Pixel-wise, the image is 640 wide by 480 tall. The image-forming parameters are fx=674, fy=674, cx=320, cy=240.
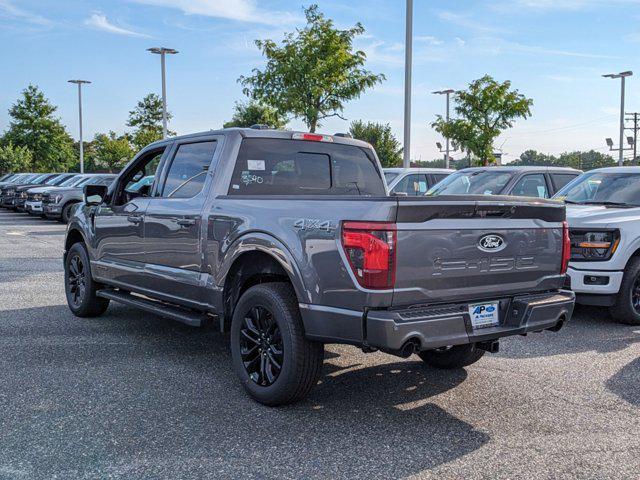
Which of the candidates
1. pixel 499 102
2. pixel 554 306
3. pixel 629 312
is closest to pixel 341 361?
pixel 554 306

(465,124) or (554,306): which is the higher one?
(465,124)

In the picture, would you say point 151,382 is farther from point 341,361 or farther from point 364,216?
point 364,216

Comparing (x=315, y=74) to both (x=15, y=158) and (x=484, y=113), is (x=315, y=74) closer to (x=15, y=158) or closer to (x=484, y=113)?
(x=484, y=113)

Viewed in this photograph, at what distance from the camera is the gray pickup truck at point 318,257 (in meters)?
3.92

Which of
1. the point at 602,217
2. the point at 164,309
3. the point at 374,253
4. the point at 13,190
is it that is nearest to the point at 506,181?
the point at 602,217

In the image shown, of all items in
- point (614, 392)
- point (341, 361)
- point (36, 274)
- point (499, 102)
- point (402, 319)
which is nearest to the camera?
point (402, 319)

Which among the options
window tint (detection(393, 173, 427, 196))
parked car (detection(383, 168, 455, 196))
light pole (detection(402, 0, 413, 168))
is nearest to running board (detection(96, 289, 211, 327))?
parked car (detection(383, 168, 455, 196))

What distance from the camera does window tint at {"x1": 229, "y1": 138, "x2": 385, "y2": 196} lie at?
17.6 ft

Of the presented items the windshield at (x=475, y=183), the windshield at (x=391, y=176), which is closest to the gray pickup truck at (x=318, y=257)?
the windshield at (x=475, y=183)

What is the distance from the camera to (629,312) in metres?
7.19

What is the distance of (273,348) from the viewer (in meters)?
4.54

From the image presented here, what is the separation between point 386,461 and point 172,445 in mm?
1231

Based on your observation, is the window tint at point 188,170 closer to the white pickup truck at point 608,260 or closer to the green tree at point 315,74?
the white pickup truck at point 608,260

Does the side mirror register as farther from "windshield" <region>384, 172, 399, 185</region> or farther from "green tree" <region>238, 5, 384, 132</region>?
"green tree" <region>238, 5, 384, 132</region>
